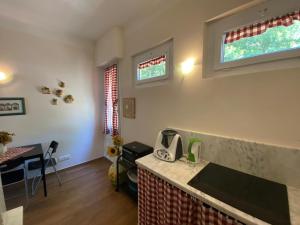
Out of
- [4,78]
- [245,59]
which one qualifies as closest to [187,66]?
[245,59]

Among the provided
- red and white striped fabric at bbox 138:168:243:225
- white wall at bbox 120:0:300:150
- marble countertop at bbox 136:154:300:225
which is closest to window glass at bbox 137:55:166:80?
white wall at bbox 120:0:300:150

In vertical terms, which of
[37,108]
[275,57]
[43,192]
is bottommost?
[43,192]

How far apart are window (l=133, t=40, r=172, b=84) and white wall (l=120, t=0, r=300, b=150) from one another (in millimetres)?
101

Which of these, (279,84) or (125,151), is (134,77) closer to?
(125,151)

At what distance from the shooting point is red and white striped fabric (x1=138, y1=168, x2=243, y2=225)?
871mm

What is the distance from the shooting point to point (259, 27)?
111 cm

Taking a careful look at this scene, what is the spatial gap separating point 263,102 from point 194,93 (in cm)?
57

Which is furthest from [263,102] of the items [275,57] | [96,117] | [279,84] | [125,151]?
[96,117]

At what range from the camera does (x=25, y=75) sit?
2186 mm

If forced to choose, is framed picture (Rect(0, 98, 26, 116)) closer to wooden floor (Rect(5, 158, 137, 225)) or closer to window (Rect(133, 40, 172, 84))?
wooden floor (Rect(5, 158, 137, 225))

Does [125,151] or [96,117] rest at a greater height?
[96,117]

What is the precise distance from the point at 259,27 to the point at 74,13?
2124mm

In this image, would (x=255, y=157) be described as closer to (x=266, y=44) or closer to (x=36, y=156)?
(x=266, y=44)

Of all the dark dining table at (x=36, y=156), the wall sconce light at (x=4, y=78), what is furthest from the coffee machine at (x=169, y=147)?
the wall sconce light at (x=4, y=78)
